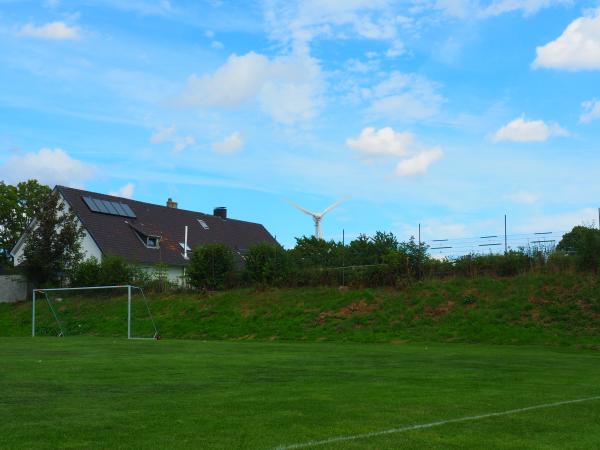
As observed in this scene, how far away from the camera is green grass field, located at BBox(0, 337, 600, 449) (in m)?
7.07

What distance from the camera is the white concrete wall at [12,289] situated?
44562 millimetres

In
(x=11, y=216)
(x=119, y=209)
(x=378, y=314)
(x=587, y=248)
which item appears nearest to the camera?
(x=587, y=248)

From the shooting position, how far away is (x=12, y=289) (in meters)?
45.0

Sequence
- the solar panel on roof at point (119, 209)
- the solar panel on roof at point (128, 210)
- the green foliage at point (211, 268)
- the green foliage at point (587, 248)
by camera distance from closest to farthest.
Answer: the green foliage at point (587, 248)
the green foliage at point (211, 268)
the solar panel on roof at point (119, 209)
the solar panel on roof at point (128, 210)

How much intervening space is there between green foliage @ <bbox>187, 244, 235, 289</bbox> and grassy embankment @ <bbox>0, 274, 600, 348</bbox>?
102 cm

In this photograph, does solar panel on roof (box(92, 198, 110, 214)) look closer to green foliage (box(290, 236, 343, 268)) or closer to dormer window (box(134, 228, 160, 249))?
dormer window (box(134, 228, 160, 249))

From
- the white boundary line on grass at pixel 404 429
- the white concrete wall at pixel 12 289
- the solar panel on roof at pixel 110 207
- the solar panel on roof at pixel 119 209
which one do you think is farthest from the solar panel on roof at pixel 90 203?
the white boundary line on grass at pixel 404 429

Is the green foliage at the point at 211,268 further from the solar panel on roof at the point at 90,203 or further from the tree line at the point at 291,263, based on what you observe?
the solar panel on roof at the point at 90,203

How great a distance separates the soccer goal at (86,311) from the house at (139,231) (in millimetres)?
4699

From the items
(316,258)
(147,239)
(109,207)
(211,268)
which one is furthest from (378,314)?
(109,207)

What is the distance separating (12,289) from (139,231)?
10.8 meters

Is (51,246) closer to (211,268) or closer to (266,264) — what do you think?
(211,268)

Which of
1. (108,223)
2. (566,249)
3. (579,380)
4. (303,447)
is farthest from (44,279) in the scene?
(303,447)

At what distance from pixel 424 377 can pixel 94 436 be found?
7731 mm
